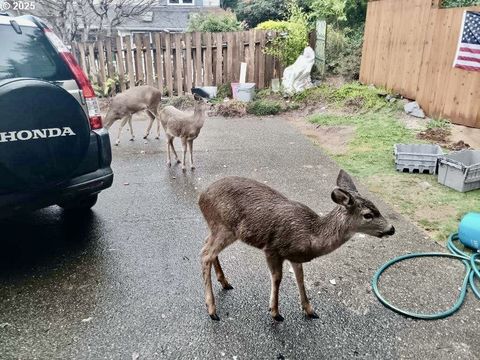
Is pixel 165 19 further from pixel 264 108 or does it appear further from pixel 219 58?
pixel 264 108

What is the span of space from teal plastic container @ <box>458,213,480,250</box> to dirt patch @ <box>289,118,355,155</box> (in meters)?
3.52

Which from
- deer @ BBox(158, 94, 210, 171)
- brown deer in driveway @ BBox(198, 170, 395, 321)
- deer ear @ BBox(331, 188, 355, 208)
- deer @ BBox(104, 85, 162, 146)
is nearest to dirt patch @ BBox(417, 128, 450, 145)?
deer @ BBox(158, 94, 210, 171)

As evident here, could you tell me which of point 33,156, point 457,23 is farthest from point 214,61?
point 33,156

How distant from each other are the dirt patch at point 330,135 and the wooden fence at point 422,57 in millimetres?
2056

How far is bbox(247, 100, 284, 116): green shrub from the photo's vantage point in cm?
1060

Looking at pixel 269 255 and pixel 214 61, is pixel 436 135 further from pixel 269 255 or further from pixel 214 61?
pixel 214 61

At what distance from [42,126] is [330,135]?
6527mm

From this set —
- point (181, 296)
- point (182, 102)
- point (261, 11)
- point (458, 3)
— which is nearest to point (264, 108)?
point (182, 102)

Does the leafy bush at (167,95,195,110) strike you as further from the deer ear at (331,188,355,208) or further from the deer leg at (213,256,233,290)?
the deer ear at (331,188,355,208)

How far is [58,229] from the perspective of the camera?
4.51m

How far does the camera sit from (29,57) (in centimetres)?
357

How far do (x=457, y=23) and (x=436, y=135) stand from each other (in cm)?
244

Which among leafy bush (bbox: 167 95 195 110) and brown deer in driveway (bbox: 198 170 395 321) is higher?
brown deer in driveway (bbox: 198 170 395 321)

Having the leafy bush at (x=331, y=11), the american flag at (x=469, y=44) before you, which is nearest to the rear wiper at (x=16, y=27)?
the american flag at (x=469, y=44)
